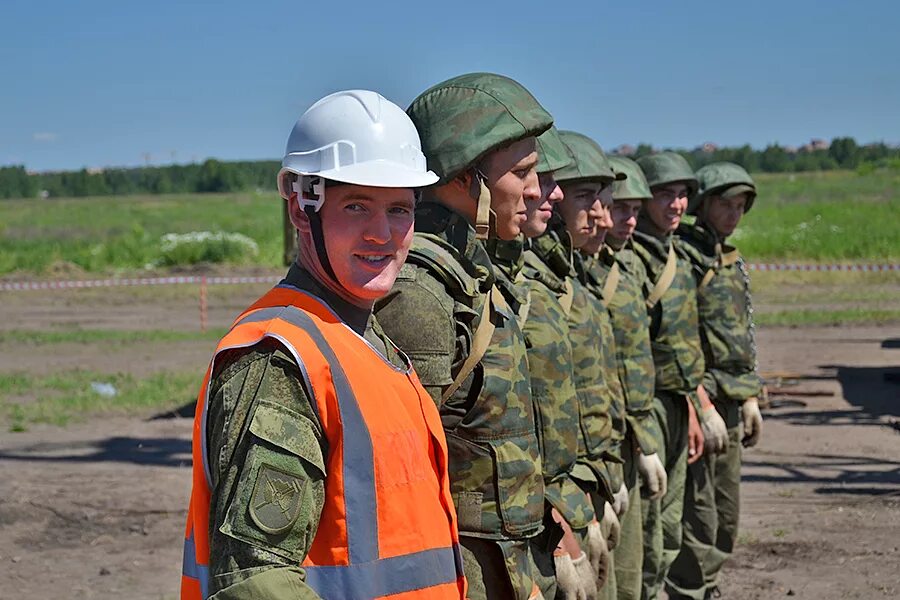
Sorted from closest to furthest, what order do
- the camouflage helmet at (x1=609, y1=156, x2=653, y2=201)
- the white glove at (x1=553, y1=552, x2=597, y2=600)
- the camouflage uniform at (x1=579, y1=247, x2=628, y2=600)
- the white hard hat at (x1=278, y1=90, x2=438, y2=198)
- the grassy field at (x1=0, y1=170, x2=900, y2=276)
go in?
the white hard hat at (x1=278, y1=90, x2=438, y2=198) → the white glove at (x1=553, y1=552, x2=597, y2=600) → the camouflage uniform at (x1=579, y1=247, x2=628, y2=600) → the camouflage helmet at (x1=609, y1=156, x2=653, y2=201) → the grassy field at (x1=0, y1=170, x2=900, y2=276)

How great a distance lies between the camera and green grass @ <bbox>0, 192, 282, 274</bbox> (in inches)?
1310

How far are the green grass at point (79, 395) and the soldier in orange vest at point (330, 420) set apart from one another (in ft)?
33.1

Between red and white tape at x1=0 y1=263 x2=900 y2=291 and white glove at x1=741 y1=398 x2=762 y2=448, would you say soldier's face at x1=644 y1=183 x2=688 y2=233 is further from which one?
red and white tape at x1=0 y1=263 x2=900 y2=291

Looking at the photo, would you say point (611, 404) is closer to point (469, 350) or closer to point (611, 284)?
point (611, 284)

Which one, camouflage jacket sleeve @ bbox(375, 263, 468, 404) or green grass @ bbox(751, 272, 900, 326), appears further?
green grass @ bbox(751, 272, 900, 326)

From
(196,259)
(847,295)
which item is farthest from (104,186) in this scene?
(847,295)

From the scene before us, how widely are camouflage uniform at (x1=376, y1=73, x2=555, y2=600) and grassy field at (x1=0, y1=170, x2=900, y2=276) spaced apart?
2584 cm

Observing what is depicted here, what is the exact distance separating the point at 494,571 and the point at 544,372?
908 millimetres

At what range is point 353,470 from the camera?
248 cm

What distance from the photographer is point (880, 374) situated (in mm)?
15234

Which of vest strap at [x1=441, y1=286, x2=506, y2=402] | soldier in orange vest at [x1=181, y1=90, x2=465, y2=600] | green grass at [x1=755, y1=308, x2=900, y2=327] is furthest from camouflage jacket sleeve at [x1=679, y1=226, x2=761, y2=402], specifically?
green grass at [x1=755, y1=308, x2=900, y2=327]

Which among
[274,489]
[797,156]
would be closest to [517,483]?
[274,489]

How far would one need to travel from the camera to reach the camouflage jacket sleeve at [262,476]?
2.32m

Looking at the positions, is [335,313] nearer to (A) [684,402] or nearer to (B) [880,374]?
(A) [684,402]
